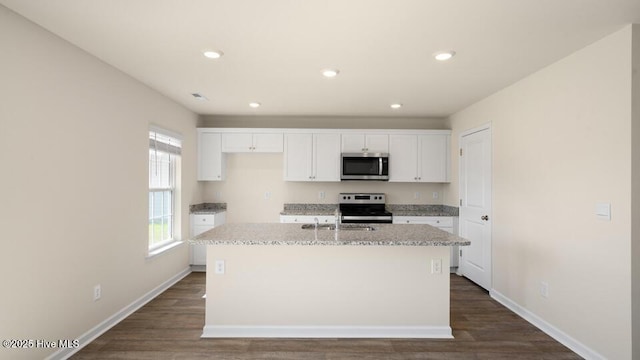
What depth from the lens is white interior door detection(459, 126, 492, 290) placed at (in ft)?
12.8

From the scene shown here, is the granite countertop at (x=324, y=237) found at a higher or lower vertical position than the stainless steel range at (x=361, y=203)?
lower

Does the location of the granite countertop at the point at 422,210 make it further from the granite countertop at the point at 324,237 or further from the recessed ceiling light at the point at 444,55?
the recessed ceiling light at the point at 444,55

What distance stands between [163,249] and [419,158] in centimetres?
374

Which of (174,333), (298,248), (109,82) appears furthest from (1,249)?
(298,248)

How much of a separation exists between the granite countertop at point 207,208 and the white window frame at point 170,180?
37 centimetres

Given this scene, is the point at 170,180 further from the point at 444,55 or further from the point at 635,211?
the point at 635,211

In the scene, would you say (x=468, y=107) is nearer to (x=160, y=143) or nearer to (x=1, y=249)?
(x=160, y=143)

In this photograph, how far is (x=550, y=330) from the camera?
2818 millimetres

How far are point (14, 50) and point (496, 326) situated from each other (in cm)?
418

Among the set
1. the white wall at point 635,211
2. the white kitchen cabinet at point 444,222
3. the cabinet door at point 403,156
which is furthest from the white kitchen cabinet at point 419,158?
the white wall at point 635,211

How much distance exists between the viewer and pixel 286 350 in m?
2.56

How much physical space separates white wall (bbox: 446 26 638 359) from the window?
3.86 metres

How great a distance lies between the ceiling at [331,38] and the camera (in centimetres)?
194

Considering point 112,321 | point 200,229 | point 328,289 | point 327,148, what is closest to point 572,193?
point 328,289
